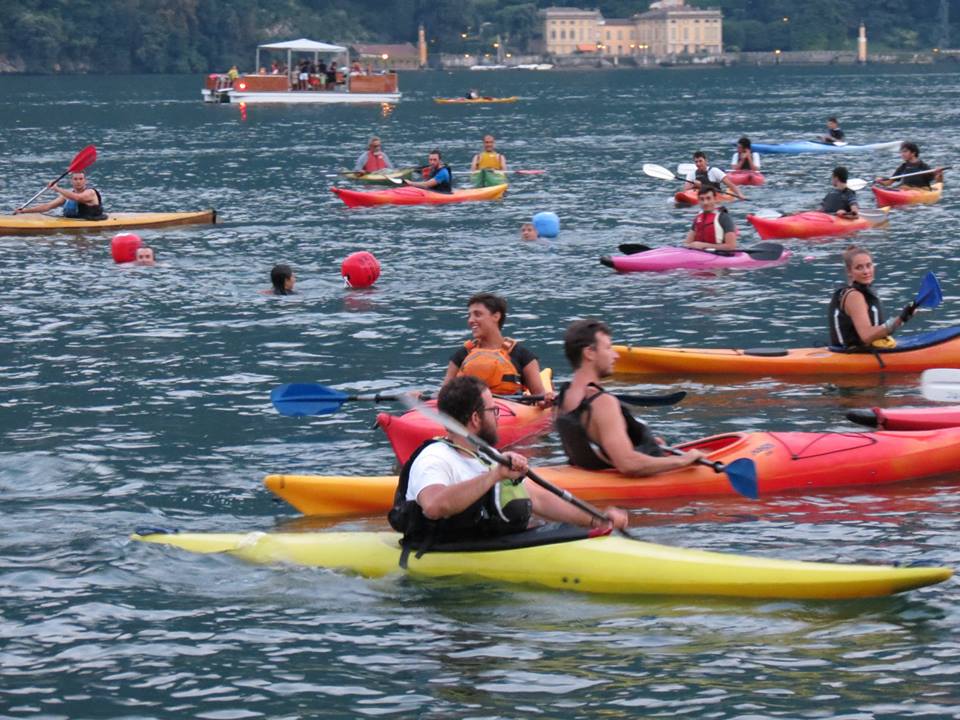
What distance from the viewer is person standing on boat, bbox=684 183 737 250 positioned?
20109mm

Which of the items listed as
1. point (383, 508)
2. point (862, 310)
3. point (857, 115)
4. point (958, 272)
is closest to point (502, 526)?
point (383, 508)

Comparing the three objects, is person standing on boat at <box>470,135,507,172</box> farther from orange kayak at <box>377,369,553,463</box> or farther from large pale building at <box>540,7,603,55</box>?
large pale building at <box>540,7,603,55</box>

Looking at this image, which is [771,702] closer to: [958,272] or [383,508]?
[383,508]

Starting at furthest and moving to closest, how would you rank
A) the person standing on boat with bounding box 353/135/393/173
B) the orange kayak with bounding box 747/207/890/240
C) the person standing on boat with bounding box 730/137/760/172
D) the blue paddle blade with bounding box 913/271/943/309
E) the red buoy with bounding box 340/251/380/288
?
the person standing on boat with bounding box 353/135/393/173 → the person standing on boat with bounding box 730/137/760/172 → the orange kayak with bounding box 747/207/890/240 → the red buoy with bounding box 340/251/380/288 → the blue paddle blade with bounding box 913/271/943/309

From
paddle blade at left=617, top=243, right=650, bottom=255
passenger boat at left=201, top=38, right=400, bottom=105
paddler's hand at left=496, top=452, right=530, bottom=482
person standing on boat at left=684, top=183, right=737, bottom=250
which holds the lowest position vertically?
paddler's hand at left=496, top=452, right=530, bottom=482

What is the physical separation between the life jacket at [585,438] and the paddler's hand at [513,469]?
A: 5.39 feet

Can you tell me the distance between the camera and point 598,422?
9727mm

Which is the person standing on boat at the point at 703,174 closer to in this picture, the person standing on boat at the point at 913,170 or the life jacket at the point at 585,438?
the person standing on boat at the point at 913,170

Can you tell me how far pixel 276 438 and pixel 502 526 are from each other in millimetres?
4251

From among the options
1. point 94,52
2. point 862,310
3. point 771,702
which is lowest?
point 771,702

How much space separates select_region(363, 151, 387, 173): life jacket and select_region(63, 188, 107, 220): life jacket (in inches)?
345

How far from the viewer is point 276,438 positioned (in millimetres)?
12531

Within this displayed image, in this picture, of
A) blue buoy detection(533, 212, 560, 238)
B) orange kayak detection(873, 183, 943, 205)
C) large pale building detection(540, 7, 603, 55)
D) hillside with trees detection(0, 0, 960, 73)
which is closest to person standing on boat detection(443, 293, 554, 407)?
blue buoy detection(533, 212, 560, 238)

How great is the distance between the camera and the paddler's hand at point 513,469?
800 cm
